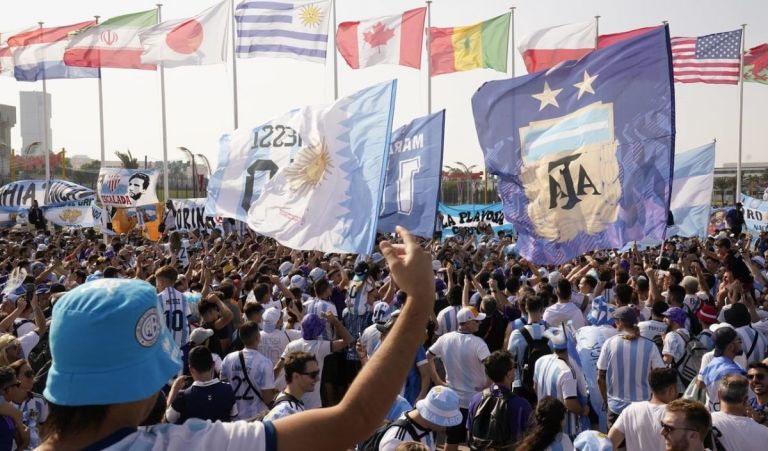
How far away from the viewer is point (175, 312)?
8133 mm

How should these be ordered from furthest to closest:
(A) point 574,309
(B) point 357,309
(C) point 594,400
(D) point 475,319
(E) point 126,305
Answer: (B) point 357,309 < (A) point 574,309 < (D) point 475,319 < (C) point 594,400 < (E) point 126,305

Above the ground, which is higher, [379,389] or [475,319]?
[379,389]

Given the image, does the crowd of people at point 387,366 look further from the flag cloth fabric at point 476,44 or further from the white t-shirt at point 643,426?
the flag cloth fabric at point 476,44

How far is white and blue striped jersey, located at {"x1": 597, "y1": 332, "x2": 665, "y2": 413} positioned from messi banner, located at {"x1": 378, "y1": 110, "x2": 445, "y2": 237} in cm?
496

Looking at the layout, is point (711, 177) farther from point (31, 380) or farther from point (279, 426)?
point (279, 426)

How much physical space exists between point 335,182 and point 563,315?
3763 millimetres

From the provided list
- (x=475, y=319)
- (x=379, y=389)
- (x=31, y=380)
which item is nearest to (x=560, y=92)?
(x=475, y=319)

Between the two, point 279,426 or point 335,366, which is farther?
point 335,366

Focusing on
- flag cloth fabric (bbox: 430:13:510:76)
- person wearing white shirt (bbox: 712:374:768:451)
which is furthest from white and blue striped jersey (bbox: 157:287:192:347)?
flag cloth fabric (bbox: 430:13:510:76)

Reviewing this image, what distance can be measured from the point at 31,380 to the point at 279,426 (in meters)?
4.70

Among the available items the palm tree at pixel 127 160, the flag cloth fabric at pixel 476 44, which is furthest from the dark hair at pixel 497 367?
the palm tree at pixel 127 160

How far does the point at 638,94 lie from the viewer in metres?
8.59

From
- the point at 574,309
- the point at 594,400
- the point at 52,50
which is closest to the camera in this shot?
the point at 594,400

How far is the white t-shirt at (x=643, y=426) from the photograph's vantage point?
→ 5062 millimetres
